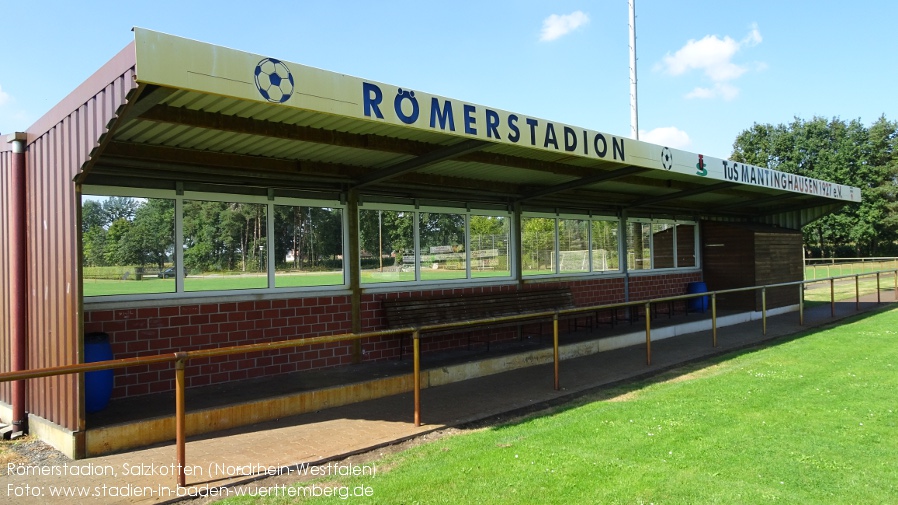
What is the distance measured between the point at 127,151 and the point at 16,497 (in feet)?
11.3

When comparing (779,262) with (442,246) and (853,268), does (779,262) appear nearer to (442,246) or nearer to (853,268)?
(442,246)

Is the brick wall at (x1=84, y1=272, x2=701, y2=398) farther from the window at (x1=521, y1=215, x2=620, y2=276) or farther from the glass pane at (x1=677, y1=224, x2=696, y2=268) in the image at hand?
the glass pane at (x1=677, y1=224, x2=696, y2=268)

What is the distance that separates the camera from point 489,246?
10.6 meters

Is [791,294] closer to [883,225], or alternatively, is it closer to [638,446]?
[638,446]

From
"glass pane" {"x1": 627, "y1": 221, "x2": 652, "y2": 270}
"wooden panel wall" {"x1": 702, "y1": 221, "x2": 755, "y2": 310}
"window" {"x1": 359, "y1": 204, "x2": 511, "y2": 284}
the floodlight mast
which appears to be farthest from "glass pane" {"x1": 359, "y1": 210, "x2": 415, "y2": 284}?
→ the floodlight mast

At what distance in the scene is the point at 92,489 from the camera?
421 centimetres

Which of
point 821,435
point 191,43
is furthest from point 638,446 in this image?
point 191,43

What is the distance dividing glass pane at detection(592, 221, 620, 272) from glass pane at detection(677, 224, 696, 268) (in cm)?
287

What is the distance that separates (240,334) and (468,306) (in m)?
3.62

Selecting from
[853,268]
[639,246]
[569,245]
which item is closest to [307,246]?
[569,245]

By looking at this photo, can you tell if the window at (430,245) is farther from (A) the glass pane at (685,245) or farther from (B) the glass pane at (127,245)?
(A) the glass pane at (685,245)

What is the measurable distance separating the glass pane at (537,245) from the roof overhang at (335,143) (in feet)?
1.47

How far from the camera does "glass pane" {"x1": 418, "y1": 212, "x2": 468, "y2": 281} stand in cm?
959

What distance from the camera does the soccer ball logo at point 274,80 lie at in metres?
4.50
